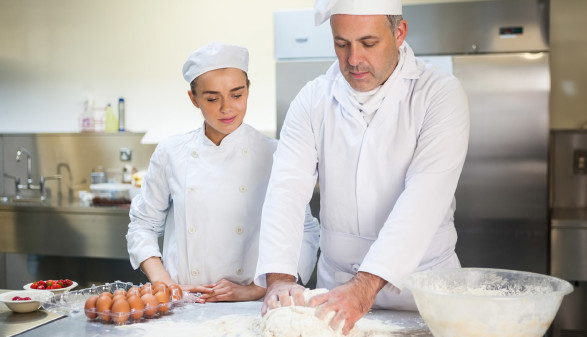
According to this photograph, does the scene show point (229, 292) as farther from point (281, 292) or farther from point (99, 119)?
point (99, 119)

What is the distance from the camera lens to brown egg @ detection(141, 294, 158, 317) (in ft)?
5.10

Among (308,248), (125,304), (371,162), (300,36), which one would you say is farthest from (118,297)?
(300,36)

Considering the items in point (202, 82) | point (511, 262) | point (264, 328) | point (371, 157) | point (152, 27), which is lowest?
point (511, 262)

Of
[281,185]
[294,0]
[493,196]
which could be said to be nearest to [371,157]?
[281,185]

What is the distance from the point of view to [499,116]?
3.47 meters

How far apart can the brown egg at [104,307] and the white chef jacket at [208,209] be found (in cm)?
48

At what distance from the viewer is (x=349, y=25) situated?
1.67 meters

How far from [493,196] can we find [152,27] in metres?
2.72

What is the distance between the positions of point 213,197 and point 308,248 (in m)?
0.34

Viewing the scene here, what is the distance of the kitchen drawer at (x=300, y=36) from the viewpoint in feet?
11.9

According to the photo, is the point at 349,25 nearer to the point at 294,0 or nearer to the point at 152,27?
the point at 294,0

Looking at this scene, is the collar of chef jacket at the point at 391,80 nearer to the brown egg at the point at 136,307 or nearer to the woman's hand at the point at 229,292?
the woman's hand at the point at 229,292

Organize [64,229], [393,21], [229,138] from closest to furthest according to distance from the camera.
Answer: [393,21], [229,138], [64,229]

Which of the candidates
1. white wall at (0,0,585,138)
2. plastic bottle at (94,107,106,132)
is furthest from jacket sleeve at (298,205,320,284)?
plastic bottle at (94,107,106,132)
